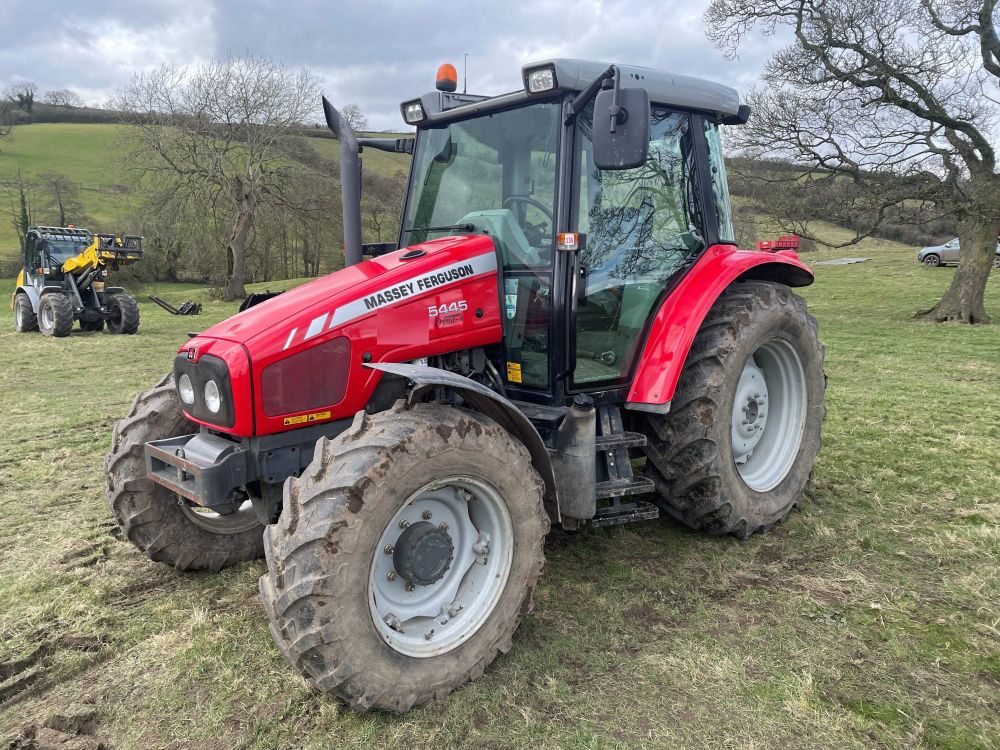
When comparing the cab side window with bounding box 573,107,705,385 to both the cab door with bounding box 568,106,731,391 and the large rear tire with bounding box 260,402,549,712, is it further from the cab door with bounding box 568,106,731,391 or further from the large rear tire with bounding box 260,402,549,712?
the large rear tire with bounding box 260,402,549,712

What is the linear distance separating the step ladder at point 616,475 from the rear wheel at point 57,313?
14.4 meters

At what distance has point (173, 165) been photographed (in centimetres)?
2591

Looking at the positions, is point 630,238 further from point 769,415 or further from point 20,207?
point 20,207

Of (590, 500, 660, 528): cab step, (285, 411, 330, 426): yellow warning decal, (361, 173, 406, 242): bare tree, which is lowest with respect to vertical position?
(590, 500, 660, 528): cab step

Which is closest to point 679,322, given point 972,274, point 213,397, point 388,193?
point 213,397

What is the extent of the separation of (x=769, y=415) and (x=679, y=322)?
1223 mm

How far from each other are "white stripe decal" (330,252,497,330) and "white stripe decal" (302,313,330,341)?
36mm

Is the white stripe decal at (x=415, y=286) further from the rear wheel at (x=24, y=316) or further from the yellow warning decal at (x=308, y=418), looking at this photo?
the rear wheel at (x=24, y=316)

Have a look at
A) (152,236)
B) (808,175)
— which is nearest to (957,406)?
(808,175)

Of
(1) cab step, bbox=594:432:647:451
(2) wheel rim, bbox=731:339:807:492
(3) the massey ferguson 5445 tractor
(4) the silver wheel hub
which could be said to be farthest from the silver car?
(1) cab step, bbox=594:432:647:451

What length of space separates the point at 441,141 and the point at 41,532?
126 inches

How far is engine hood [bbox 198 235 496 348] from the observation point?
274 cm

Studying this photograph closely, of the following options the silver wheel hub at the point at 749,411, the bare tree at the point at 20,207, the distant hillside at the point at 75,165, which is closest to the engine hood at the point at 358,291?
the silver wheel hub at the point at 749,411

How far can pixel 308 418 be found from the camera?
2799 millimetres
